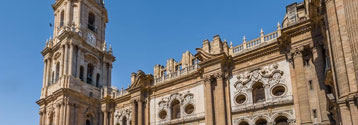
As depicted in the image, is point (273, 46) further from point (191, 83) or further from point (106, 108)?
point (106, 108)

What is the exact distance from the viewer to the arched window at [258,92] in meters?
28.5

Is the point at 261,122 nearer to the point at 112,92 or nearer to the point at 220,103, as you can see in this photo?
the point at 220,103

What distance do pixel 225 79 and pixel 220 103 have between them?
2.44 meters

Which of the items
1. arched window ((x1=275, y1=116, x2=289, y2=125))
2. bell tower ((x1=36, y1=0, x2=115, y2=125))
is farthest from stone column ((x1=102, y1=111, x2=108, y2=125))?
arched window ((x1=275, y1=116, x2=289, y2=125))

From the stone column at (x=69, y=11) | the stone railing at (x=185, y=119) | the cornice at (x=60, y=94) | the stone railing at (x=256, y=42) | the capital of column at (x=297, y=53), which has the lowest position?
the stone railing at (x=185, y=119)

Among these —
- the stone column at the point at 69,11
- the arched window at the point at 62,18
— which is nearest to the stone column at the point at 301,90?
the stone column at the point at 69,11

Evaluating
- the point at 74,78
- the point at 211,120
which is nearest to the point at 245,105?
the point at 211,120

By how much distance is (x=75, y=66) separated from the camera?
4078cm

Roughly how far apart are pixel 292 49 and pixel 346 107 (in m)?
10.8

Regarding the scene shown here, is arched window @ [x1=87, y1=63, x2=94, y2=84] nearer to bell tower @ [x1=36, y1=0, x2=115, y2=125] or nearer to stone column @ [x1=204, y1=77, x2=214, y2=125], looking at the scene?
bell tower @ [x1=36, y1=0, x2=115, y2=125]

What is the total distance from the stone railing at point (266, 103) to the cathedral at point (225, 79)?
82 millimetres

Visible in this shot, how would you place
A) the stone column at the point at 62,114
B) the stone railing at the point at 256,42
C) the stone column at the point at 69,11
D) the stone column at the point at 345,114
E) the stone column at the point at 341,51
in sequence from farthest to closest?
1. the stone column at the point at 69,11
2. the stone column at the point at 62,114
3. the stone railing at the point at 256,42
4. the stone column at the point at 341,51
5. the stone column at the point at 345,114

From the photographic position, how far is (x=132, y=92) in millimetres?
36531

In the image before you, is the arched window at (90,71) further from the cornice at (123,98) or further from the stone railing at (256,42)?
the stone railing at (256,42)
